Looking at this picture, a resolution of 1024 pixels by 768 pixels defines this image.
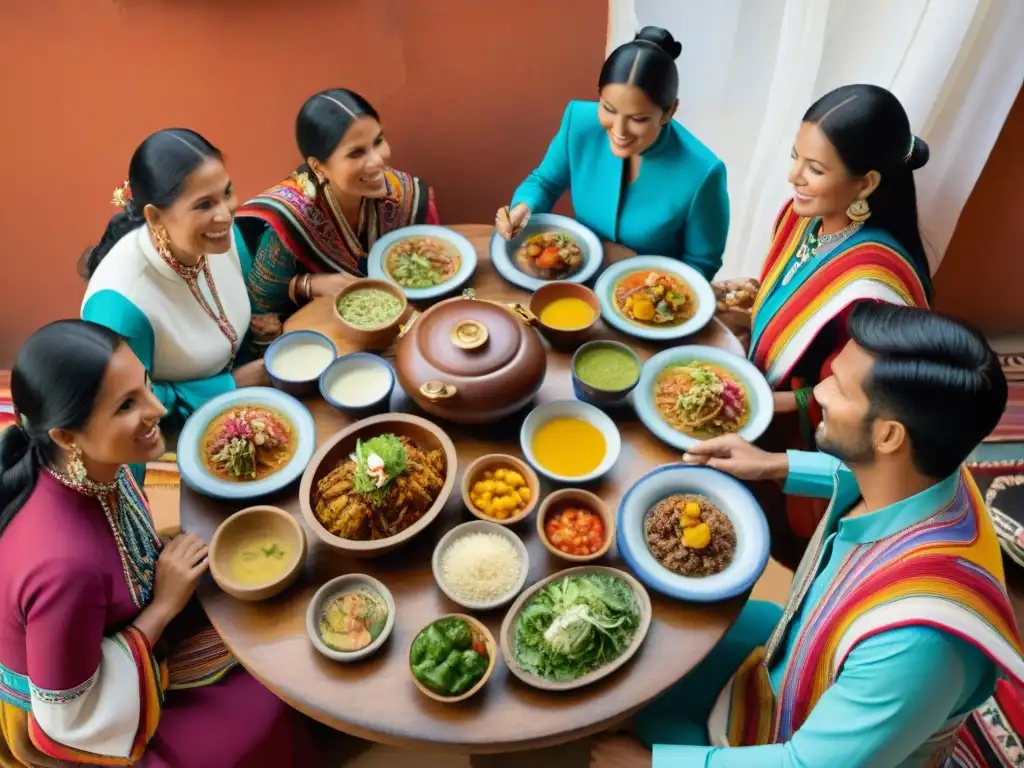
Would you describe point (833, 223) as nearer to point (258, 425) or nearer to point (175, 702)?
point (258, 425)

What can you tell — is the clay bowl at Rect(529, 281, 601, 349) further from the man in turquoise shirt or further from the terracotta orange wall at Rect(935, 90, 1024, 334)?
the terracotta orange wall at Rect(935, 90, 1024, 334)

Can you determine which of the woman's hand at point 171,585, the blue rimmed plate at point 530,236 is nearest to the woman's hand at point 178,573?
the woman's hand at point 171,585

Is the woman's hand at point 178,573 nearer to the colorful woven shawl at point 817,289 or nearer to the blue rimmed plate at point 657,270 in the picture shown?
the blue rimmed plate at point 657,270

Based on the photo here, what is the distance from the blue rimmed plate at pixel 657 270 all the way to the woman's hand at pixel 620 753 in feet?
4.47

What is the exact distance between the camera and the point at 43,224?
3.85 meters

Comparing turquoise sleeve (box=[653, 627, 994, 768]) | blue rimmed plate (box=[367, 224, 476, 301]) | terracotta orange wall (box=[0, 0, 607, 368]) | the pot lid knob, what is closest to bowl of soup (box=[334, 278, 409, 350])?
blue rimmed plate (box=[367, 224, 476, 301])

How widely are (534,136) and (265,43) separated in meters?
1.35

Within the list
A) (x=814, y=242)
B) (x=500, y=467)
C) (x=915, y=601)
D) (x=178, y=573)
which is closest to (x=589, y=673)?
(x=500, y=467)

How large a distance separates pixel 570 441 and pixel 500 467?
26 centimetres

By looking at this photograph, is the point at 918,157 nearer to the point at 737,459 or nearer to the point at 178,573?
the point at 737,459

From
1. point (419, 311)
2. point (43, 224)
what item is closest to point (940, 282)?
point (419, 311)

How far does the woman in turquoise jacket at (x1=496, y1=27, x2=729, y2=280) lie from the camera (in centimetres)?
278

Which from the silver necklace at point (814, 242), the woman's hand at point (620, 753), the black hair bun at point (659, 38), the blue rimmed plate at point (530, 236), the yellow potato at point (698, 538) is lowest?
the woman's hand at point (620, 753)

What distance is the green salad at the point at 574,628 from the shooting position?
6.07 feet
